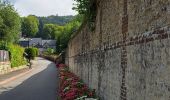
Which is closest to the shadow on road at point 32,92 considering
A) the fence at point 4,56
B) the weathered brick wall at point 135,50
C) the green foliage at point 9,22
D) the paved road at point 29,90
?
the paved road at point 29,90

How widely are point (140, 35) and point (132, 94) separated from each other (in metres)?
1.34

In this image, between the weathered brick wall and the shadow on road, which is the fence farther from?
the weathered brick wall

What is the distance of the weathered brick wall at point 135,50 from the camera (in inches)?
260

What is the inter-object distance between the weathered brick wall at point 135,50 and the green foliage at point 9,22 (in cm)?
4584

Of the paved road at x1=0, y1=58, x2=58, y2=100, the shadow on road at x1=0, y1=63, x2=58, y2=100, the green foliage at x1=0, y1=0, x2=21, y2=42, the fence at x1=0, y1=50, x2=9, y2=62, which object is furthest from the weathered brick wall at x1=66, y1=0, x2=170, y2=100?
the green foliage at x1=0, y1=0, x2=21, y2=42

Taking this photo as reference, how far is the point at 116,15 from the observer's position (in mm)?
11211

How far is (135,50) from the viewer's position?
8.39m

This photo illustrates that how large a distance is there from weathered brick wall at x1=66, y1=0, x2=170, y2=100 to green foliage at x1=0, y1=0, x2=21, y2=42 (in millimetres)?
45844

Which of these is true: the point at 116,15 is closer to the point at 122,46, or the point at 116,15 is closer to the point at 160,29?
the point at 122,46

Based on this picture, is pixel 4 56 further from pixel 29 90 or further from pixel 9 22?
pixel 29 90

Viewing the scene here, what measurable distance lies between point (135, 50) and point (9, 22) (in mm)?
51979

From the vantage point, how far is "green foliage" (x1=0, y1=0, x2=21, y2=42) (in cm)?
5828

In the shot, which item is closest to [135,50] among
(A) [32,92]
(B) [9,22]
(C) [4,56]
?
(A) [32,92]

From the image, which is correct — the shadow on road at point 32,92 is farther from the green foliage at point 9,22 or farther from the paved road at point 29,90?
the green foliage at point 9,22
